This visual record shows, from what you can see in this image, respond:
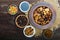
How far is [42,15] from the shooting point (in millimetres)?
2289

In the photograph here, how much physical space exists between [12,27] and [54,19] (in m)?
0.45

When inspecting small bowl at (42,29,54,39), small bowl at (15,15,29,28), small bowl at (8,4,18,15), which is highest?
small bowl at (8,4,18,15)

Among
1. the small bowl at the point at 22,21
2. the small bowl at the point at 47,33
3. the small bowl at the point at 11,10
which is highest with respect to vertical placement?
the small bowl at the point at 11,10

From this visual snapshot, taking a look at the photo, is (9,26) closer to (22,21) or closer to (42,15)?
(22,21)

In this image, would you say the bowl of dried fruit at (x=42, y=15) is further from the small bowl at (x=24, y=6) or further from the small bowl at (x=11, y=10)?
the small bowl at (x=11, y=10)

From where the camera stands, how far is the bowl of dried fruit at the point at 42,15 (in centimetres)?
228

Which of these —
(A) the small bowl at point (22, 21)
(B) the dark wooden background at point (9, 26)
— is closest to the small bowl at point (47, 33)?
(B) the dark wooden background at point (9, 26)

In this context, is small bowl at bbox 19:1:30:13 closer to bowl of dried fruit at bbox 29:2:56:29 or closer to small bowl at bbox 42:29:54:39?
bowl of dried fruit at bbox 29:2:56:29

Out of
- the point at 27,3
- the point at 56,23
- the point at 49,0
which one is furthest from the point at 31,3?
the point at 56,23

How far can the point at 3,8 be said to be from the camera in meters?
2.32

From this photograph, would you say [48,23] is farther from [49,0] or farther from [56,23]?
[49,0]

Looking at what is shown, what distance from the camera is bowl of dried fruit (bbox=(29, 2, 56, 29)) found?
228cm

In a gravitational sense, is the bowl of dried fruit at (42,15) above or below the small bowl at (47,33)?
above

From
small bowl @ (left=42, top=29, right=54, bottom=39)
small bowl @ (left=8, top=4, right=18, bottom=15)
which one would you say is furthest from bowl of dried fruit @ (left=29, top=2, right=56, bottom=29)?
small bowl @ (left=8, top=4, right=18, bottom=15)
